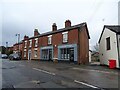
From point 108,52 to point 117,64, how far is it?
13.7 feet

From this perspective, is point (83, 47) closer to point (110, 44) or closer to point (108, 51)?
point (108, 51)

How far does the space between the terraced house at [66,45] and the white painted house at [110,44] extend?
3397 mm

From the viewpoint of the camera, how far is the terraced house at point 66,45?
99.0 feet

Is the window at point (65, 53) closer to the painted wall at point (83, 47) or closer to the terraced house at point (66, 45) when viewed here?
the terraced house at point (66, 45)

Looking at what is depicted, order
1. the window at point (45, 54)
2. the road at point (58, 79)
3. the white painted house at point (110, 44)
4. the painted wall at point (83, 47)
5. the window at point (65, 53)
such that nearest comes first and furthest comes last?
the road at point (58, 79) < the white painted house at point (110, 44) < the painted wall at point (83, 47) < the window at point (65, 53) < the window at point (45, 54)

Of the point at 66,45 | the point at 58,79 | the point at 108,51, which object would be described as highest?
the point at 66,45

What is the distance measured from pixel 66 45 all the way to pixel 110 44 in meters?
9.04

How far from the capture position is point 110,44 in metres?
25.5

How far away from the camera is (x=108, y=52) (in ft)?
86.4

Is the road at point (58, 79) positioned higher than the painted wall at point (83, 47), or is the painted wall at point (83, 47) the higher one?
the painted wall at point (83, 47)

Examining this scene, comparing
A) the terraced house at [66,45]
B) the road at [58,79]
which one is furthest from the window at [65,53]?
the road at [58,79]

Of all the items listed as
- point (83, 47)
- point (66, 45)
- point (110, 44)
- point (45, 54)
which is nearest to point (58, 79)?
point (110, 44)

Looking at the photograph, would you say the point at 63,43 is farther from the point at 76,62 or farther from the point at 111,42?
the point at 111,42

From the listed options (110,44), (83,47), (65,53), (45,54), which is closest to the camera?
(110,44)
